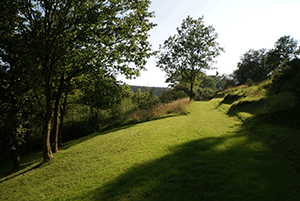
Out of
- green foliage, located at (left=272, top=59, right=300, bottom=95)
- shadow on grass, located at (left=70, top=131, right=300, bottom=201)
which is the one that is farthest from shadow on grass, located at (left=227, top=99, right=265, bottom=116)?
shadow on grass, located at (left=70, top=131, right=300, bottom=201)

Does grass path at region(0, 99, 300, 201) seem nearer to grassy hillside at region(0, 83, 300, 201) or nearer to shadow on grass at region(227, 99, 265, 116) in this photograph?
grassy hillside at region(0, 83, 300, 201)

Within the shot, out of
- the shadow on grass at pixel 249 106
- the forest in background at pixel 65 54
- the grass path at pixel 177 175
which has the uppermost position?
the forest in background at pixel 65 54

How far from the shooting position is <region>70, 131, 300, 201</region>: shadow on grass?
144 inches

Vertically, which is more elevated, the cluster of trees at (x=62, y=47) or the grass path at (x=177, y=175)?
the cluster of trees at (x=62, y=47)

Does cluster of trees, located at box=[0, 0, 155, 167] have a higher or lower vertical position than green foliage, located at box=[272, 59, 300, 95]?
higher

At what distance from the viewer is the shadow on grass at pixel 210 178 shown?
12.0ft

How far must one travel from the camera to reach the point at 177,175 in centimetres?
486

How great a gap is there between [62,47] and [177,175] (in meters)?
9.11

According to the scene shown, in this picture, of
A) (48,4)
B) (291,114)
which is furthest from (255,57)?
(48,4)

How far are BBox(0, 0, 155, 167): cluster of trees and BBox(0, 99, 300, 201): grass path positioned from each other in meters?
4.74

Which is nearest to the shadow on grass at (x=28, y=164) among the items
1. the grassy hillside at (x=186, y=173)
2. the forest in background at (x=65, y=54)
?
the forest in background at (x=65, y=54)

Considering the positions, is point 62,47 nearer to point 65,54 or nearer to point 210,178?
point 65,54

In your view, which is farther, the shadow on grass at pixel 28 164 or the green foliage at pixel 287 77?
the shadow on grass at pixel 28 164

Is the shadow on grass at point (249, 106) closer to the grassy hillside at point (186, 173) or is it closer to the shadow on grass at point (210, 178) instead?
the grassy hillside at point (186, 173)
